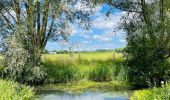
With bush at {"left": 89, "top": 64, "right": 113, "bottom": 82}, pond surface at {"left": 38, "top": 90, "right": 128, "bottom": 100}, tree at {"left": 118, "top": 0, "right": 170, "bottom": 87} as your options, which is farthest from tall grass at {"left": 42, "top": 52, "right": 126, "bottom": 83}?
pond surface at {"left": 38, "top": 90, "right": 128, "bottom": 100}

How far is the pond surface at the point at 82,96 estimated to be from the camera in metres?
29.5

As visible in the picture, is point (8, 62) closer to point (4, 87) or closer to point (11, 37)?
point (11, 37)

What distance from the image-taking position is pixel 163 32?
35562 mm

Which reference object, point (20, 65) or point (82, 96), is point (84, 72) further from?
point (82, 96)

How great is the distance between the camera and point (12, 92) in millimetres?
23875

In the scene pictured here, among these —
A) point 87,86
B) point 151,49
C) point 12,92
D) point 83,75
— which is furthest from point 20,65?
point 12,92

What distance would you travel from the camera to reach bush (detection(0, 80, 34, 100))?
71.3 feet

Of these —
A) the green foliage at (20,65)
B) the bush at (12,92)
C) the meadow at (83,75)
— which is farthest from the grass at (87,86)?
the bush at (12,92)

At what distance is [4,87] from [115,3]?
1792cm

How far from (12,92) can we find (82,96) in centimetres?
782

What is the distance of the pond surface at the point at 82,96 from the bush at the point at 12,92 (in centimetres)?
210

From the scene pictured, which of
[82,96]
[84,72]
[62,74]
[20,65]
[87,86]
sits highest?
[20,65]

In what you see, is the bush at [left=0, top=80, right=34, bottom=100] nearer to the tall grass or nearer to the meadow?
the meadow

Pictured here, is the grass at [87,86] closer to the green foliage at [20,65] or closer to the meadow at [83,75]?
the meadow at [83,75]
